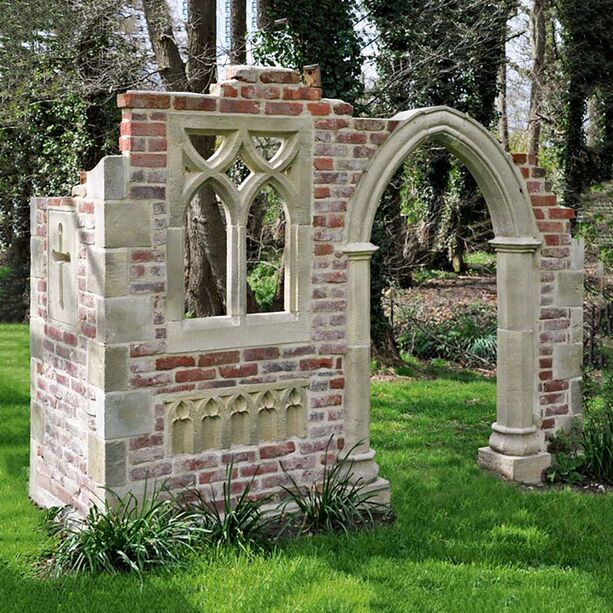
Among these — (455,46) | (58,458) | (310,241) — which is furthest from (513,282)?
(455,46)

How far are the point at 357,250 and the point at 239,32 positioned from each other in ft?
21.0

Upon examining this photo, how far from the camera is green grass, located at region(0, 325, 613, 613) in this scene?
518cm

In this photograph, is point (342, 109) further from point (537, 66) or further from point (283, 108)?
point (537, 66)

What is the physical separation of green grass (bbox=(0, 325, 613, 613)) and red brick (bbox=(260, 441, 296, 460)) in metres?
0.66

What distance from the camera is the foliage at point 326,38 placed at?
10.9 m

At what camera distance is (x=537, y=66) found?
18.5 meters

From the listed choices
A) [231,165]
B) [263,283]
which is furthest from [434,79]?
[231,165]

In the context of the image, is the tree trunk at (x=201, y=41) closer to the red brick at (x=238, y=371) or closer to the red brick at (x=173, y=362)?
the red brick at (x=238, y=371)

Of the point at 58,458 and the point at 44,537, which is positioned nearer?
the point at 44,537

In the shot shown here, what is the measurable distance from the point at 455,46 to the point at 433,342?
4.29 metres

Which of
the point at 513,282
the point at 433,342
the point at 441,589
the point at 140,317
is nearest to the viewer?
the point at 441,589

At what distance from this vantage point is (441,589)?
5422 millimetres

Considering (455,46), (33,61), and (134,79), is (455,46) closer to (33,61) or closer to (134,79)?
(134,79)

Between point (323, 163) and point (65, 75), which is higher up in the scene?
point (65, 75)
